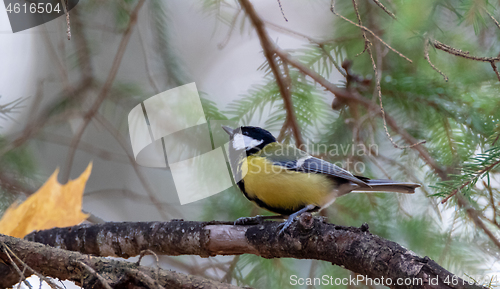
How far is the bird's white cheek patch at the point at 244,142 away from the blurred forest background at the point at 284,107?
0.09 metres

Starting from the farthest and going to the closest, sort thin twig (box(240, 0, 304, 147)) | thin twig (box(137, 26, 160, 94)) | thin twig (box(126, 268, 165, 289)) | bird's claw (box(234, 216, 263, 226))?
thin twig (box(137, 26, 160, 94)) → thin twig (box(240, 0, 304, 147)) → bird's claw (box(234, 216, 263, 226)) → thin twig (box(126, 268, 165, 289))

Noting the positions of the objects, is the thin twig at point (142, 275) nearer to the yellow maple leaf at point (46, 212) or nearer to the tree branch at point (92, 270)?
the tree branch at point (92, 270)

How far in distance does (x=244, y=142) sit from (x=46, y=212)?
52 cm

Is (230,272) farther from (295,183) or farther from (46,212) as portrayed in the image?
(46,212)

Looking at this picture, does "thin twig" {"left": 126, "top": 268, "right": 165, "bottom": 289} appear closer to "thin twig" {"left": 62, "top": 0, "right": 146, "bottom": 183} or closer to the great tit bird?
the great tit bird

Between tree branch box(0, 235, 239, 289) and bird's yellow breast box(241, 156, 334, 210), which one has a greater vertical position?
tree branch box(0, 235, 239, 289)

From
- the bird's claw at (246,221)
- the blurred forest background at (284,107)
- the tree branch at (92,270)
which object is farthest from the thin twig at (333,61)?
the tree branch at (92,270)

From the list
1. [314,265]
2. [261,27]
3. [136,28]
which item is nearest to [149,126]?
[136,28]

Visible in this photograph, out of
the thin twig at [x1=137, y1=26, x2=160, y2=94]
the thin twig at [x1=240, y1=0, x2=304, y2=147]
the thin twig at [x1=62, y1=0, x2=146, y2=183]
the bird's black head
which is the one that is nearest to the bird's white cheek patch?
the bird's black head

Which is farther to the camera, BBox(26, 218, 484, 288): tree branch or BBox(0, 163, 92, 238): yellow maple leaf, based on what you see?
BBox(0, 163, 92, 238): yellow maple leaf

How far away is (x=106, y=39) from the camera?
45.1 inches

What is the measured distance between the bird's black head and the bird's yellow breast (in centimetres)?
16

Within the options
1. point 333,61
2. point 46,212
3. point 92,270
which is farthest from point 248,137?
point 92,270

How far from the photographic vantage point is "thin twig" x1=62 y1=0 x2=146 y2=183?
3.47 ft
